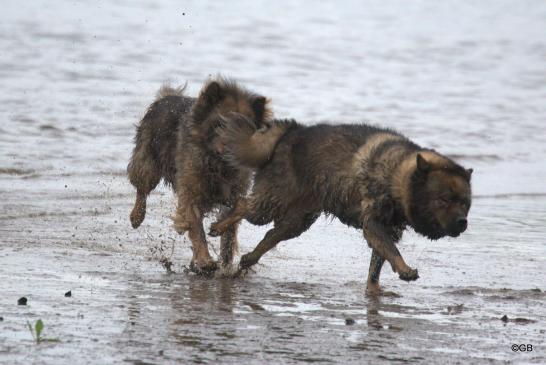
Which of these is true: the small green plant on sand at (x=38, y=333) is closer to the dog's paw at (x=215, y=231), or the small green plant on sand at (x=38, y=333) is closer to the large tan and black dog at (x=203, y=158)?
the large tan and black dog at (x=203, y=158)

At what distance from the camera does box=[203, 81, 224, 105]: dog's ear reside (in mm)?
9117

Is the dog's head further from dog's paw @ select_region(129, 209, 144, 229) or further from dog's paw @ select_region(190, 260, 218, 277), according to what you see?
dog's paw @ select_region(129, 209, 144, 229)

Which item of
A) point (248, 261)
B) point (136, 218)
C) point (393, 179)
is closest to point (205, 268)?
point (248, 261)

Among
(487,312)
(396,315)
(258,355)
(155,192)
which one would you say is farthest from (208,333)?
(155,192)

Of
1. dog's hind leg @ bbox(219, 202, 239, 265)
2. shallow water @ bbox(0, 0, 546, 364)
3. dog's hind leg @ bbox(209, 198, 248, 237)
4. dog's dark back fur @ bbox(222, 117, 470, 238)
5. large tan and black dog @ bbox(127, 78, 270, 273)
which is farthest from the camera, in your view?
dog's hind leg @ bbox(219, 202, 239, 265)

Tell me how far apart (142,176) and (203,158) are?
1.44 meters

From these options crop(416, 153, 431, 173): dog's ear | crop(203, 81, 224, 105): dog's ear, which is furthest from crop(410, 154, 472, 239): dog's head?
crop(203, 81, 224, 105): dog's ear

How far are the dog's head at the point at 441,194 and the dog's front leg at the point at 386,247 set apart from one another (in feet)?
1.04

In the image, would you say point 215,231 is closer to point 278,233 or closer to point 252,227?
point 278,233

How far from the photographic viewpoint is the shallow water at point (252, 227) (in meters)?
6.27

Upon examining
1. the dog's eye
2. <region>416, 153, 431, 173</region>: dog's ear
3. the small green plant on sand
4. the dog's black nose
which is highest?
<region>416, 153, 431, 173</region>: dog's ear

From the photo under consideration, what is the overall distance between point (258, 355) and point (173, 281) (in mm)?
2471

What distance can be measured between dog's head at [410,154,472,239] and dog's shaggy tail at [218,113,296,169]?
1388mm

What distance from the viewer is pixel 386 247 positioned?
7.87 m
